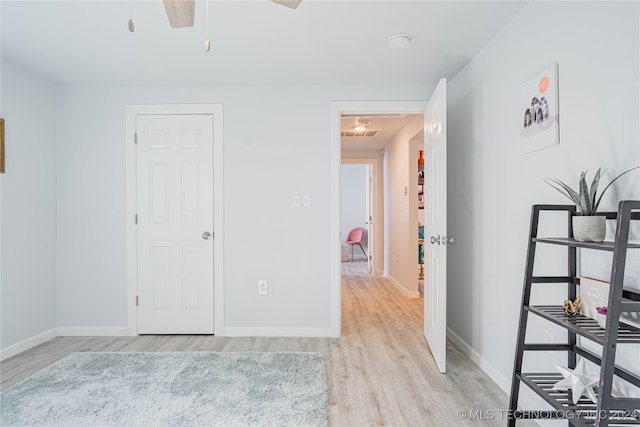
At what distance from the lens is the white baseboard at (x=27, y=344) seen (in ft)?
9.70

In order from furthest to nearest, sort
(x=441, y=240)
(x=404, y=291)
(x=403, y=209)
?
(x=403, y=209), (x=404, y=291), (x=441, y=240)

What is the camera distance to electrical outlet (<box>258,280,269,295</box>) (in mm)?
3533

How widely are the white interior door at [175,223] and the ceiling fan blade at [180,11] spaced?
1.97 meters

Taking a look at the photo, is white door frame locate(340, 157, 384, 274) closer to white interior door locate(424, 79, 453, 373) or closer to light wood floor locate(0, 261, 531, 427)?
light wood floor locate(0, 261, 531, 427)

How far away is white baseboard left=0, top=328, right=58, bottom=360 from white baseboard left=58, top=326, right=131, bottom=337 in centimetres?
8

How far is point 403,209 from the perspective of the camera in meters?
5.47

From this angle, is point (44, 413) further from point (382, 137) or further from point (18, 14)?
point (382, 137)

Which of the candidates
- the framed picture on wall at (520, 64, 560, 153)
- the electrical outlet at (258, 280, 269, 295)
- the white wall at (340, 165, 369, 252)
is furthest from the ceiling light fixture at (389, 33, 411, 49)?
the white wall at (340, 165, 369, 252)

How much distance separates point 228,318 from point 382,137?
3823mm

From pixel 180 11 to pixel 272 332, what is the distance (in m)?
2.75

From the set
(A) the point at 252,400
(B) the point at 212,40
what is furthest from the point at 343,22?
(A) the point at 252,400

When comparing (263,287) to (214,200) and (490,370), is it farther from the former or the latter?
(490,370)

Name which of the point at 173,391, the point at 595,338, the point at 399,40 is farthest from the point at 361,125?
the point at 595,338

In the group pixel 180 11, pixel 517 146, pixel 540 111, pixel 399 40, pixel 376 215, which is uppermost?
pixel 399 40
